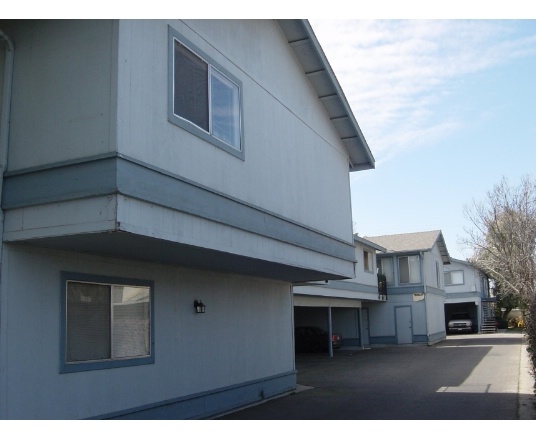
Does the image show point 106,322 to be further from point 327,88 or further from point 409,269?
point 409,269

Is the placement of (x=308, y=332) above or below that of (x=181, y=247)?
below

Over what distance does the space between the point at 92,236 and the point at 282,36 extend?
686 cm

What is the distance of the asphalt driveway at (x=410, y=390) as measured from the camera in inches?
467

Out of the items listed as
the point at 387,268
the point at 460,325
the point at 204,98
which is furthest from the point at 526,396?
the point at 460,325

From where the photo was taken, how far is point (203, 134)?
29.5ft

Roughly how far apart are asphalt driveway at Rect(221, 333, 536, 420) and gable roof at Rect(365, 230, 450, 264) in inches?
408

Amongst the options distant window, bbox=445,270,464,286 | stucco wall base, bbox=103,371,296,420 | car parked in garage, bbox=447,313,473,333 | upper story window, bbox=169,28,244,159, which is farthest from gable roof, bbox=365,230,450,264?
upper story window, bbox=169,28,244,159

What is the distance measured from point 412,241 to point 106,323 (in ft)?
102

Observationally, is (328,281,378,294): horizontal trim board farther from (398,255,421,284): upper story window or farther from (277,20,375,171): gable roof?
(277,20,375,171): gable roof

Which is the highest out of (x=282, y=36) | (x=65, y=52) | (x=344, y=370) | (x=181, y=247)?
(x=282, y=36)

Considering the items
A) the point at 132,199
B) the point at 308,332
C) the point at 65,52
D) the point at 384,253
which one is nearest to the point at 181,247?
the point at 132,199

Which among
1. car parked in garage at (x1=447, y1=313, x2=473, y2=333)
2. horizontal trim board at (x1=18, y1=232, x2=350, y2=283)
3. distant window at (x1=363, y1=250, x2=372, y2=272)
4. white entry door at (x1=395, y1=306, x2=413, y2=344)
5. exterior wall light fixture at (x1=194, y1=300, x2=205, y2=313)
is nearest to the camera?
horizontal trim board at (x1=18, y1=232, x2=350, y2=283)

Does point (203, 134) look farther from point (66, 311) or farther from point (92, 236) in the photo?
point (66, 311)

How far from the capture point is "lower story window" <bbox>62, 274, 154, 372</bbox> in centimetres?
827
